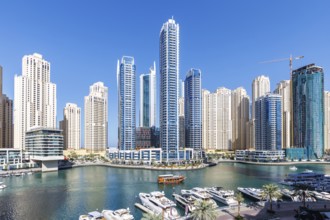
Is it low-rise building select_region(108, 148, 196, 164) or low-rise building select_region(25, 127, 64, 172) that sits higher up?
low-rise building select_region(25, 127, 64, 172)

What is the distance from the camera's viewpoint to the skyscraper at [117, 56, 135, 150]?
145 meters

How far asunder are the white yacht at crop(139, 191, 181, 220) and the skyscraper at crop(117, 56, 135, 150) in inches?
3659

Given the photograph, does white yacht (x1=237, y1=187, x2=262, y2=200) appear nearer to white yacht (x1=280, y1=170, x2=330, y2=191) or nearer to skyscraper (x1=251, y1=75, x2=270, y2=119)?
white yacht (x1=280, y1=170, x2=330, y2=191)

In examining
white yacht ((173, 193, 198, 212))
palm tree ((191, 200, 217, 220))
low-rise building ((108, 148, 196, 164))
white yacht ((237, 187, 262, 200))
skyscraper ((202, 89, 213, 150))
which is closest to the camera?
palm tree ((191, 200, 217, 220))

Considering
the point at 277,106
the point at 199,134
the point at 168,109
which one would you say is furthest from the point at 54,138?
the point at 277,106

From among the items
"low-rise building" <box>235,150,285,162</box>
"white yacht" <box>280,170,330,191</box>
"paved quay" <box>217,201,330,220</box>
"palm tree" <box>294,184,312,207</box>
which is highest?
"palm tree" <box>294,184,312,207</box>

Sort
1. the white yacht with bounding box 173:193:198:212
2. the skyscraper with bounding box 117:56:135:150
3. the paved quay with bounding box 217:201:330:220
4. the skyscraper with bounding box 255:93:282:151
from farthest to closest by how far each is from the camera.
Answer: the skyscraper with bounding box 255:93:282:151 < the skyscraper with bounding box 117:56:135:150 < the white yacht with bounding box 173:193:198:212 < the paved quay with bounding box 217:201:330:220

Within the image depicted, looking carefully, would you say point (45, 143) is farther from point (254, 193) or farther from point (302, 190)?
point (302, 190)

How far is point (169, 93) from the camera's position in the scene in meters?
125

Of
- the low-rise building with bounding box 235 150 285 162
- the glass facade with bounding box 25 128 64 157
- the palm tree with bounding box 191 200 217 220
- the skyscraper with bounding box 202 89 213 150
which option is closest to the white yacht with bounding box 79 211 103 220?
the palm tree with bounding box 191 200 217 220

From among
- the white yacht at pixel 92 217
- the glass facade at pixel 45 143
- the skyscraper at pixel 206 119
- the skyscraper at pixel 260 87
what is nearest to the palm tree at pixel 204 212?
the white yacht at pixel 92 217

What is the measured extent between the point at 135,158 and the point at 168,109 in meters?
33.3

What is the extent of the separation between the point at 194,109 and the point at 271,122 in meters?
49.8

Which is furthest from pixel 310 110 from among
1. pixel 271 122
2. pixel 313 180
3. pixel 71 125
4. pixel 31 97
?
pixel 31 97
